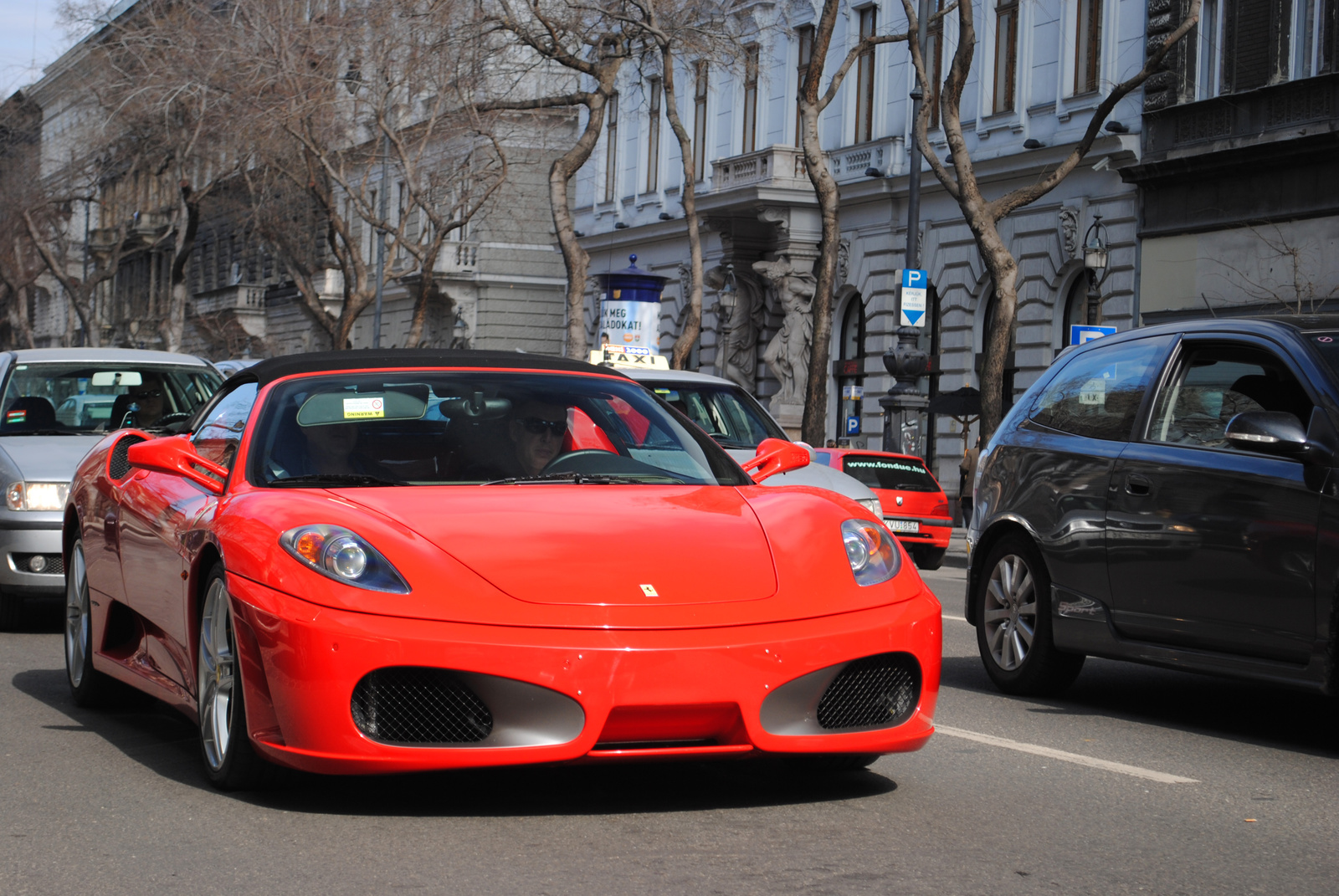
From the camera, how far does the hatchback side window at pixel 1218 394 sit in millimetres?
7418

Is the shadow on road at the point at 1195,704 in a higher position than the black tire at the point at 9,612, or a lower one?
higher

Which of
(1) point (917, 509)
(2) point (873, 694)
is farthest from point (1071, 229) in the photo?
(2) point (873, 694)

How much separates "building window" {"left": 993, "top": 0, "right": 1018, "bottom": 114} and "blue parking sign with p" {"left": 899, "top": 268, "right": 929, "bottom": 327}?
8862 mm

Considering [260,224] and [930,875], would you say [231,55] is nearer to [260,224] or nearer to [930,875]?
[260,224]

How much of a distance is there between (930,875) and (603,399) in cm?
247

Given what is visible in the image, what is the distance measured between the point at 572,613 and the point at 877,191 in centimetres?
3254

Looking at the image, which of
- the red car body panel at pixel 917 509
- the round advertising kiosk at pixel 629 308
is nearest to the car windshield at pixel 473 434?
the red car body panel at pixel 917 509

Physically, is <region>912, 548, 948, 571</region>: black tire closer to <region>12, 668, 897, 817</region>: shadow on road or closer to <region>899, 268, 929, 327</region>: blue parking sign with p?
<region>899, 268, 929, 327</region>: blue parking sign with p

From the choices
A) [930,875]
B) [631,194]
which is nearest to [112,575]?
[930,875]

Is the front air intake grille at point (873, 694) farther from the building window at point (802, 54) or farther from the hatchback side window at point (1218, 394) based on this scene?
the building window at point (802, 54)

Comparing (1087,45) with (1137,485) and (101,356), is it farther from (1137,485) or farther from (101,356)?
(1137,485)

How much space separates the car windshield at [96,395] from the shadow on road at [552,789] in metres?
6.17

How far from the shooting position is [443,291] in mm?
55406

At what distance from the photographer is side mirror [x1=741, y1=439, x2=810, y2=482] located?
21.2 feet
